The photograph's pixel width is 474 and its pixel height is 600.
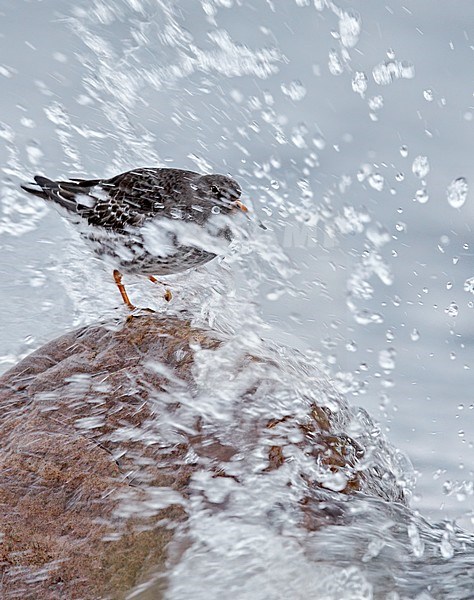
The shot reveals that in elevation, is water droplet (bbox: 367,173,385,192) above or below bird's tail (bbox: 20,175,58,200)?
above

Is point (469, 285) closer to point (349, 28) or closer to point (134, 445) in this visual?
point (349, 28)

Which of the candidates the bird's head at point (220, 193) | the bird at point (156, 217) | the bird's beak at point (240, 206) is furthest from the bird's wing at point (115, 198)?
the bird's beak at point (240, 206)

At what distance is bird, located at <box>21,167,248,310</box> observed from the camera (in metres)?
3.59

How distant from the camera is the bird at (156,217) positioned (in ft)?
11.8

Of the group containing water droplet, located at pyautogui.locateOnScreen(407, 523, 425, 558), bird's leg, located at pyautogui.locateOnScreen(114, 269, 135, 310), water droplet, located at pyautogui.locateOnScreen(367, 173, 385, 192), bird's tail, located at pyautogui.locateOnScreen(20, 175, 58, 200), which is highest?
water droplet, located at pyautogui.locateOnScreen(367, 173, 385, 192)

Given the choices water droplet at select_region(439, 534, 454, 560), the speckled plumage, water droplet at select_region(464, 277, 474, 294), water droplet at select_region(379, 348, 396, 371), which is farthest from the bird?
water droplet at select_region(439, 534, 454, 560)

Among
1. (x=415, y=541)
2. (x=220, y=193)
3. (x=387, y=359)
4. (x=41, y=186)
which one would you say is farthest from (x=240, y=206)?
(x=415, y=541)

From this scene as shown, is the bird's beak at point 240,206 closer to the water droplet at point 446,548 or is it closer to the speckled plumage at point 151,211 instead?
the speckled plumage at point 151,211

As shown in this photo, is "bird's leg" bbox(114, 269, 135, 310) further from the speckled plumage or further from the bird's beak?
the bird's beak

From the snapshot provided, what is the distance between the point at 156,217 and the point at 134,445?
1275mm

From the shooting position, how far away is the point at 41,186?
424 centimetres

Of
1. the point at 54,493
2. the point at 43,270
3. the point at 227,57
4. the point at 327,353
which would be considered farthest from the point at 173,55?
the point at 54,493

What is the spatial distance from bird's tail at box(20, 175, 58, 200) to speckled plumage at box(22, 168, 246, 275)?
1.05 feet

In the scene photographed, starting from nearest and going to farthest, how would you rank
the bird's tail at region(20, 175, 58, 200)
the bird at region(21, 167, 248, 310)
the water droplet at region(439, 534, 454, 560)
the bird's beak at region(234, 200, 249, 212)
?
the water droplet at region(439, 534, 454, 560) < the bird at region(21, 167, 248, 310) < the bird's beak at region(234, 200, 249, 212) < the bird's tail at region(20, 175, 58, 200)
